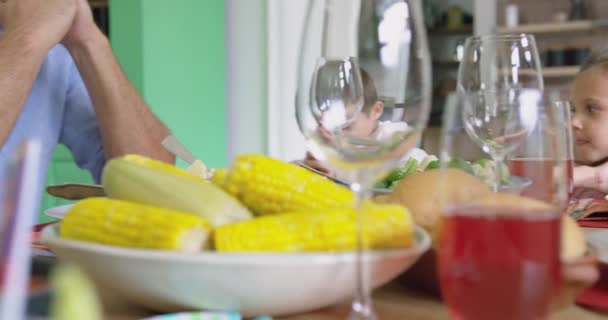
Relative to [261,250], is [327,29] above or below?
above

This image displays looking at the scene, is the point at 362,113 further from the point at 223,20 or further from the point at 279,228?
the point at 223,20

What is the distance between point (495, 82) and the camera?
75cm

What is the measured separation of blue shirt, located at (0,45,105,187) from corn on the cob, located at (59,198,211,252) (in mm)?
933

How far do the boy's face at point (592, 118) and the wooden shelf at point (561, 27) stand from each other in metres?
2.58

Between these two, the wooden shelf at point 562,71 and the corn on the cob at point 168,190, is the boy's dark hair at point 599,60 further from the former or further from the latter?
the wooden shelf at point 562,71

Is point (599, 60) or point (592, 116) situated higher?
point (599, 60)

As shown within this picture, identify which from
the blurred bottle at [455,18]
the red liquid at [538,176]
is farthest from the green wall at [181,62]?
the blurred bottle at [455,18]

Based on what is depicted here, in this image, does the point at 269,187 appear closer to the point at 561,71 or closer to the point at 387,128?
the point at 387,128

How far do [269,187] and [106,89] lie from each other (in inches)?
37.2

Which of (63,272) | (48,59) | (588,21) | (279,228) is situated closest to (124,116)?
(48,59)

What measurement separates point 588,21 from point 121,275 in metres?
4.15

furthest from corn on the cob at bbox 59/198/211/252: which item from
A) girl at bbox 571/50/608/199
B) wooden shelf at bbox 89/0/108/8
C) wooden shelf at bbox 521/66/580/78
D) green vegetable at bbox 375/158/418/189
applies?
wooden shelf at bbox 521/66/580/78

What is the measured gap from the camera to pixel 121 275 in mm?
421

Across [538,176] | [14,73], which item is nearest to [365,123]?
[538,176]
